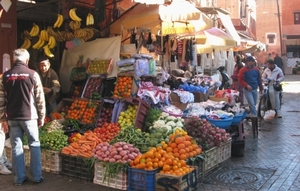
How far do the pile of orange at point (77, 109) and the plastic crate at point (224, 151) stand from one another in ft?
10.6

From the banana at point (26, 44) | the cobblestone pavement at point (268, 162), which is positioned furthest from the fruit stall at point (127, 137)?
the banana at point (26, 44)

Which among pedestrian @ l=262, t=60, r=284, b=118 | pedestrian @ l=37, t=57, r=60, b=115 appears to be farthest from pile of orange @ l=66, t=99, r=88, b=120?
pedestrian @ l=262, t=60, r=284, b=118

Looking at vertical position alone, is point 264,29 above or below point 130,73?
above

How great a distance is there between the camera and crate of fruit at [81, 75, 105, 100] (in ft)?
30.0

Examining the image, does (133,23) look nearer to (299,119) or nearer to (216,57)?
(299,119)

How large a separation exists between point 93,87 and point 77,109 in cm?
63

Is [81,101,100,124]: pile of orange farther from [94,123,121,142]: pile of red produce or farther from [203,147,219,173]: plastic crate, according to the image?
[203,147,219,173]: plastic crate

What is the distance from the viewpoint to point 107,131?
25.2 feet

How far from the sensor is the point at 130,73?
28.8ft

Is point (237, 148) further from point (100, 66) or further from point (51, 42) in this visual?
point (51, 42)

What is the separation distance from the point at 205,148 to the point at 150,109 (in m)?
1.96

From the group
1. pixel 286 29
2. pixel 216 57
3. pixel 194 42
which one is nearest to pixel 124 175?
pixel 194 42

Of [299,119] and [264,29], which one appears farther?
[264,29]

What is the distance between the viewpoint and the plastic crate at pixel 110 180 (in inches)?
238
